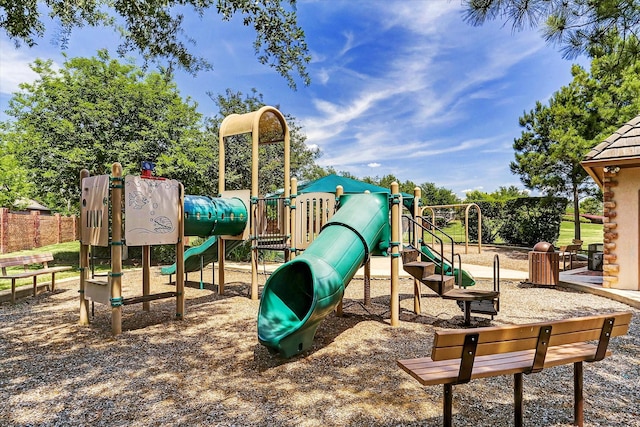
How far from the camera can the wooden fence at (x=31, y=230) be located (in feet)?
56.0

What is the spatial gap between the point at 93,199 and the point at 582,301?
946 cm

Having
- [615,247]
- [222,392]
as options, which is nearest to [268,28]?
[222,392]

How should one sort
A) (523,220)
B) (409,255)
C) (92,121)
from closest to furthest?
(409,255)
(92,121)
(523,220)

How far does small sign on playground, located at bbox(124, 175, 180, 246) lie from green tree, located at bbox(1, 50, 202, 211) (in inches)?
232

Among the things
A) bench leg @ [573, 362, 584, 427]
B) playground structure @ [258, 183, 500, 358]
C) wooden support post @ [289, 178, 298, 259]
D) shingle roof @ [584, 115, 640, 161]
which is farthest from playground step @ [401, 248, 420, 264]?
shingle roof @ [584, 115, 640, 161]

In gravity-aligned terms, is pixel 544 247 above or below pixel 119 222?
below

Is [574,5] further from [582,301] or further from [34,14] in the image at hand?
[34,14]

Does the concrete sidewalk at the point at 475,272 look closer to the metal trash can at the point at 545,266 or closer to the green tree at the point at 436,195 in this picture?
the metal trash can at the point at 545,266

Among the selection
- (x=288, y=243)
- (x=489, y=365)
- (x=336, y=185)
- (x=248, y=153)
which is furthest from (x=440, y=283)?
(x=248, y=153)

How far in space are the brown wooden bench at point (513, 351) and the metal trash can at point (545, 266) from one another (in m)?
6.49

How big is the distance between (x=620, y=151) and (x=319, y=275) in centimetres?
759

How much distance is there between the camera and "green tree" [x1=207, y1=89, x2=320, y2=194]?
14414 millimetres

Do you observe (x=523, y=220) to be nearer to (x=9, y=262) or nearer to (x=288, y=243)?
(x=288, y=243)

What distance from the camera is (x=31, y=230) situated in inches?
754
